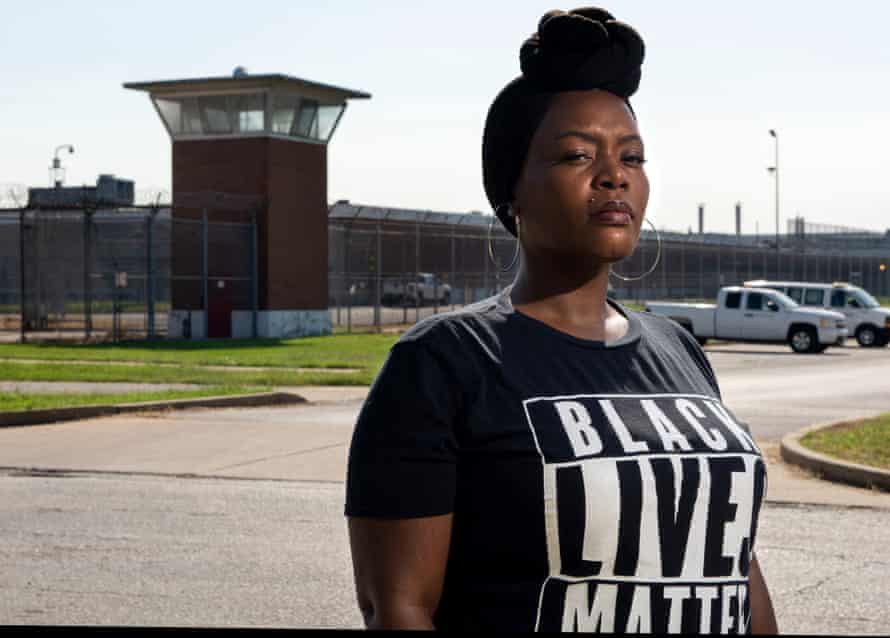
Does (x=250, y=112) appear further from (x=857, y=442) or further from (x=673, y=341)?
(x=673, y=341)

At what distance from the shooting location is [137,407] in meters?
18.0

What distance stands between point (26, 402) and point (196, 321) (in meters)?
21.5

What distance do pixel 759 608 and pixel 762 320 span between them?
35530 millimetres

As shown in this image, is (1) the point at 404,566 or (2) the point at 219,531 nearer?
(1) the point at 404,566

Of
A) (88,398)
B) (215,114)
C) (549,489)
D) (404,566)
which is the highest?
(215,114)

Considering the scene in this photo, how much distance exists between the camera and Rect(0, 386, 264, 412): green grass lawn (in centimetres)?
1764

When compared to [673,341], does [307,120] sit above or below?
above

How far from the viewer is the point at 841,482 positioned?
41.3 feet

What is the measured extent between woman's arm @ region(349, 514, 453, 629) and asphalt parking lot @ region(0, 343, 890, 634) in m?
5.19

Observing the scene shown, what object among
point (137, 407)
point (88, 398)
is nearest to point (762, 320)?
point (88, 398)

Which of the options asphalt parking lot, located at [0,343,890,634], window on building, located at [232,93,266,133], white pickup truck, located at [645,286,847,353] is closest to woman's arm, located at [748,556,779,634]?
asphalt parking lot, located at [0,343,890,634]

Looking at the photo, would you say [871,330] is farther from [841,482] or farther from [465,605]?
[465,605]

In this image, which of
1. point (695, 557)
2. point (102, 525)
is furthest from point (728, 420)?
point (102, 525)

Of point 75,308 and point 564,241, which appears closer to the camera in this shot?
point 564,241
